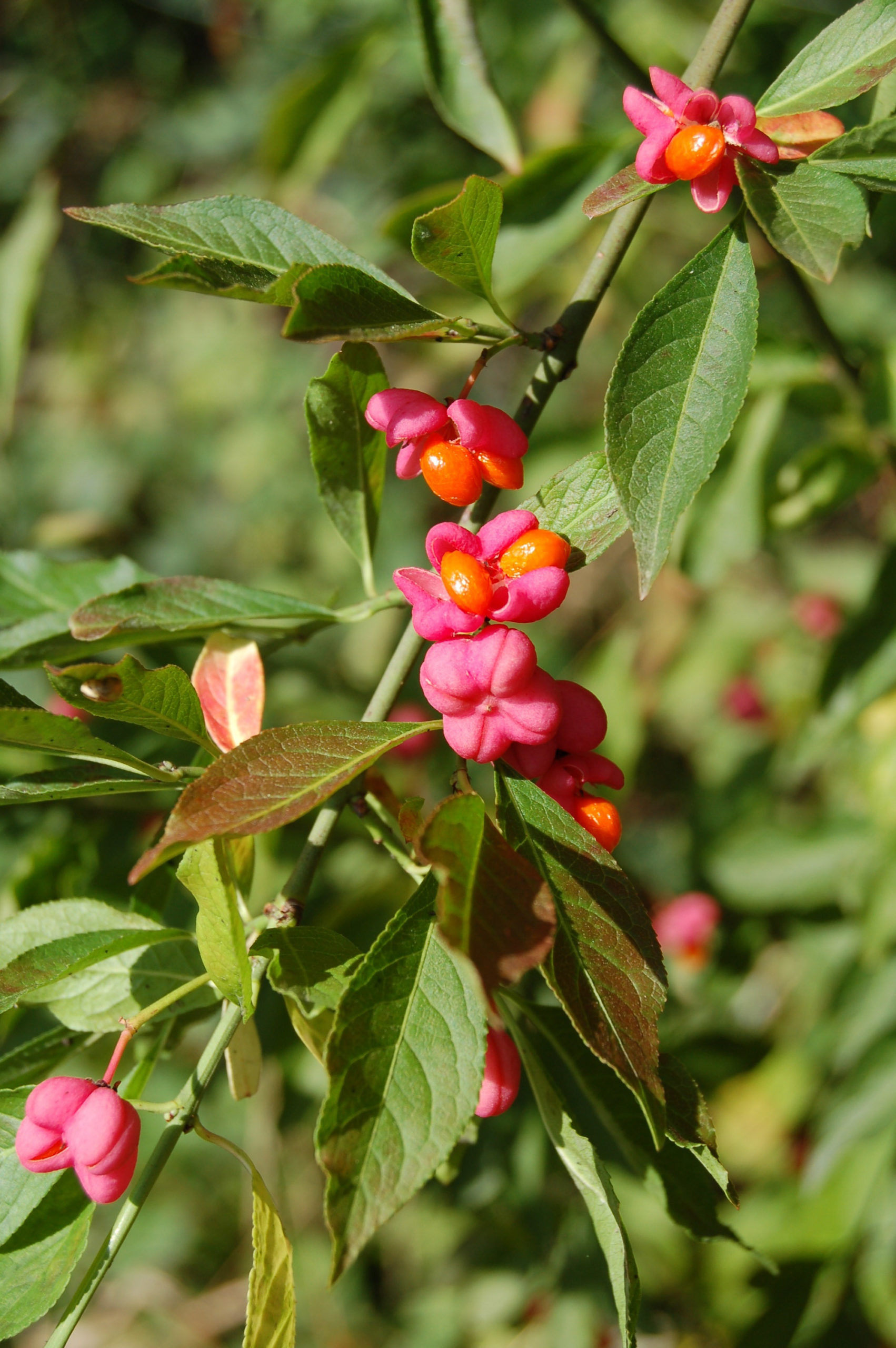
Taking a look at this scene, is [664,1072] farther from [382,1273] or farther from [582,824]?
[382,1273]

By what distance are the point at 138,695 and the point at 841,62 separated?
723 mm

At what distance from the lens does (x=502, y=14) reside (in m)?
2.26

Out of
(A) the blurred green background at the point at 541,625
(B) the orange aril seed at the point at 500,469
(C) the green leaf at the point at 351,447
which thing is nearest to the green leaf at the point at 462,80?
(A) the blurred green background at the point at 541,625

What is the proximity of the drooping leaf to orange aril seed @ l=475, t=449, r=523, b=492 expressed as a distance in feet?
0.90

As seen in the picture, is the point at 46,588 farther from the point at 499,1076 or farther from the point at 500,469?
the point at 499,1076

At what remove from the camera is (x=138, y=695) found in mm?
783

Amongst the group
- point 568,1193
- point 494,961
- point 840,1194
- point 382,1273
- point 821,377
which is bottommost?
point 382,1273

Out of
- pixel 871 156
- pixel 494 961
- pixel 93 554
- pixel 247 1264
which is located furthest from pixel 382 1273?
pixel 871 156

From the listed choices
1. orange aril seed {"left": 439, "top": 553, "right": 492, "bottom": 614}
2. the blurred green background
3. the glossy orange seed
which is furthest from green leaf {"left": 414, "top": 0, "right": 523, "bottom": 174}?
the glossy orange seed

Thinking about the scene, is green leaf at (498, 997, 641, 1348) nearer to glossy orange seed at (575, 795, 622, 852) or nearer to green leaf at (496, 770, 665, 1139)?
green leaf at (496, 770, 665, 1139)

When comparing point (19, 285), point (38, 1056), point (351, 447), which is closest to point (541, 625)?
point (19, 285)

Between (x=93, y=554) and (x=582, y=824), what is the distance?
170cm

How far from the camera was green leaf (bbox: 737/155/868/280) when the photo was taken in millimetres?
691

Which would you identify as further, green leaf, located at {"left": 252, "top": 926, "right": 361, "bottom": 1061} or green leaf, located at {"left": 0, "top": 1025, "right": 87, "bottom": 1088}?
green leaf, located at {"left": 0, "top": 1025, "right": 87, "bottom": 1088}
